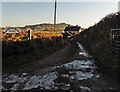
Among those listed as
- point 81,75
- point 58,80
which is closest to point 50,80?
point 58,80

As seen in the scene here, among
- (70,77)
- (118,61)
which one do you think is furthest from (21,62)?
(118,61)

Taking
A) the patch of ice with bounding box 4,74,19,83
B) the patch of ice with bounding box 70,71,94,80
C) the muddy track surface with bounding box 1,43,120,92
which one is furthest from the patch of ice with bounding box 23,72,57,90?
the patch of ice with bounding box 70,71,94,80

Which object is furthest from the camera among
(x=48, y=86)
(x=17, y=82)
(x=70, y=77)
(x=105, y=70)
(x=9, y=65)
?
(x=9, y=65)

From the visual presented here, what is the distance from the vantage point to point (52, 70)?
39.6 feet

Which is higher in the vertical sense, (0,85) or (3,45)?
(3,45)

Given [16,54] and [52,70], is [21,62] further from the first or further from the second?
[52,70]

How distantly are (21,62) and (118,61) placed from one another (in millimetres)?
5497

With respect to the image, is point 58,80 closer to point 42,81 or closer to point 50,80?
point 50,80

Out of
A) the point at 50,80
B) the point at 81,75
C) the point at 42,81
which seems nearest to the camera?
the point at 42,81

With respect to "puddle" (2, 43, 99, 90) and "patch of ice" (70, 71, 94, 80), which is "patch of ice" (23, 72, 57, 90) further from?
"patch of ice" (70, 71, 94, 80)

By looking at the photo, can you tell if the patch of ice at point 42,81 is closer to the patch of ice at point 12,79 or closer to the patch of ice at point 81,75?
the patch of ice at point 12,79

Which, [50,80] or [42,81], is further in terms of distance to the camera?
[50,80]

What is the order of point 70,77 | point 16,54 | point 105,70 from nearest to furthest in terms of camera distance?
point 70,77, point 105,70, point 16,54

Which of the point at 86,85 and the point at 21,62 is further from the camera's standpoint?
the point at 21,62
